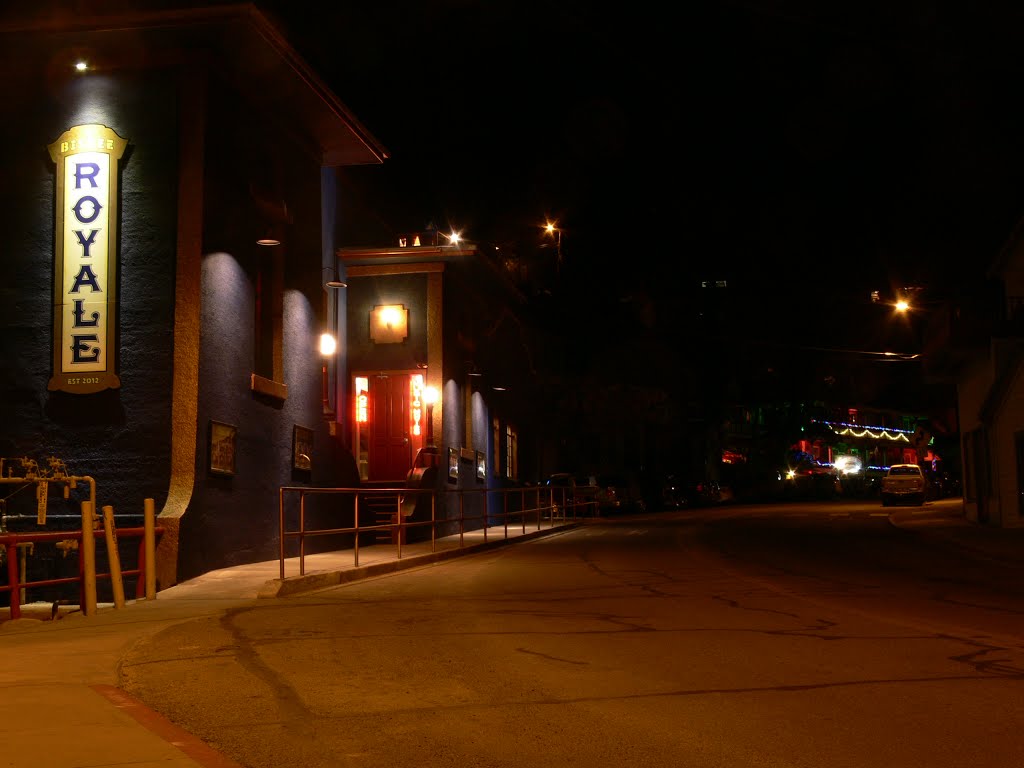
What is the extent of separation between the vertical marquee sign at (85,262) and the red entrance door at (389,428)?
45.6 feet

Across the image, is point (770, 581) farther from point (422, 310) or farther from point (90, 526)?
point (422, 310)

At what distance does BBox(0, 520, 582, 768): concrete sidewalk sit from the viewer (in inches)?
220

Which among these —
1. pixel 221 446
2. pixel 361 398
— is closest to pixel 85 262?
pixel 221 446

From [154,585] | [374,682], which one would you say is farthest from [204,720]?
[154,585]

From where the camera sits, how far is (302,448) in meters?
20.1

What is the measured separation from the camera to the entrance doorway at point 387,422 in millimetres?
29281

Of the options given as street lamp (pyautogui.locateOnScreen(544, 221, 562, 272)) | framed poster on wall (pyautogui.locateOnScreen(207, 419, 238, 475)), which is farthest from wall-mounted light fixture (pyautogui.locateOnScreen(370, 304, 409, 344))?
framed poster on wall (pyautogui.locateOnScreen(207, 419, 238, 475))

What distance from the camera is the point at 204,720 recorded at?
6535mm

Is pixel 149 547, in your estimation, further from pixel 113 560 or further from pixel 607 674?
pixel 607 674

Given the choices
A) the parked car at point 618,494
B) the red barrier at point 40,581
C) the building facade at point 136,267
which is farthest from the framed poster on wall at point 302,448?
the parked car at point 618,494

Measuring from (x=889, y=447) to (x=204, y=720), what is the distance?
361ft

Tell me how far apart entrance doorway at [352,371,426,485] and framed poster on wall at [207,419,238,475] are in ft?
39.7

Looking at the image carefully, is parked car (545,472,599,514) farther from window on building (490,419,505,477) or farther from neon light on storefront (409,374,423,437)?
neon light on storefront (409,374,423,437)

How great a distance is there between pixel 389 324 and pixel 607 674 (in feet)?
71.8
